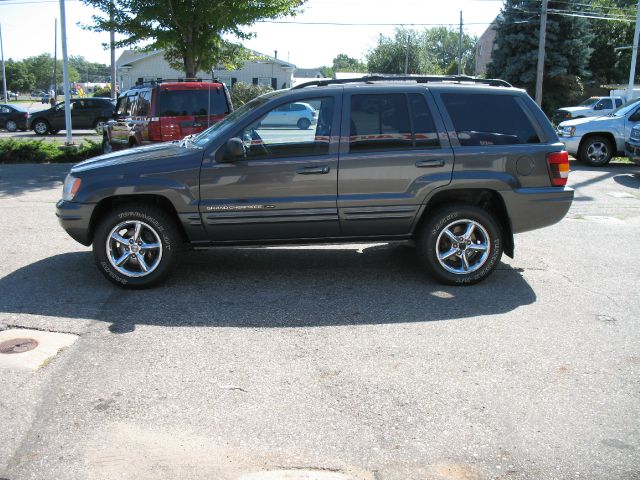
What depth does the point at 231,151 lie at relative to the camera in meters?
5.65

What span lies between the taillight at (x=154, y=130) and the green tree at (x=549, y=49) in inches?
1211

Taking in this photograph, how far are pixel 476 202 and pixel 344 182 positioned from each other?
1.45m

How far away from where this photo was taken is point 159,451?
3.36 meters

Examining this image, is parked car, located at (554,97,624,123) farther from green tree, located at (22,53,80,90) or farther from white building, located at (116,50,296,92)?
green tree, located at (22,53,80,90)

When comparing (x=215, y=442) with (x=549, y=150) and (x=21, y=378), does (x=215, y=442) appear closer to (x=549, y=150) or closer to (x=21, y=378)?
(x=21, y=378)

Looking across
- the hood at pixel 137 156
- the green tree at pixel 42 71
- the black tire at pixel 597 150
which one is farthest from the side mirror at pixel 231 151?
the green tree at pixel 42 71

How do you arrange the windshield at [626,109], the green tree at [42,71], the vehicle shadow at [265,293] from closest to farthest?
the vehicle shadow at [265,293]
the windshield at [626,109]
the green tree at [42,71]

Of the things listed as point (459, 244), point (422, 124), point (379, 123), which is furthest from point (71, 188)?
point (459, 244)

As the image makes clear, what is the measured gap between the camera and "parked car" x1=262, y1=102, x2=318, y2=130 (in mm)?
5766

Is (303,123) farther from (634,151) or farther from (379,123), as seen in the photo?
(634,151)

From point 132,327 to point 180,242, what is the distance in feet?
3.83

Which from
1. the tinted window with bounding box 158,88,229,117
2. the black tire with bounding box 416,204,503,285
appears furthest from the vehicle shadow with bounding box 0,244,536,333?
the tinted window with bounding box 158,88,229,117

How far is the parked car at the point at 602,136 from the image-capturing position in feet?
50.8

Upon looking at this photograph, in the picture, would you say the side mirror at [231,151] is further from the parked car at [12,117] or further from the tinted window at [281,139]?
the parked car at [12,117]
